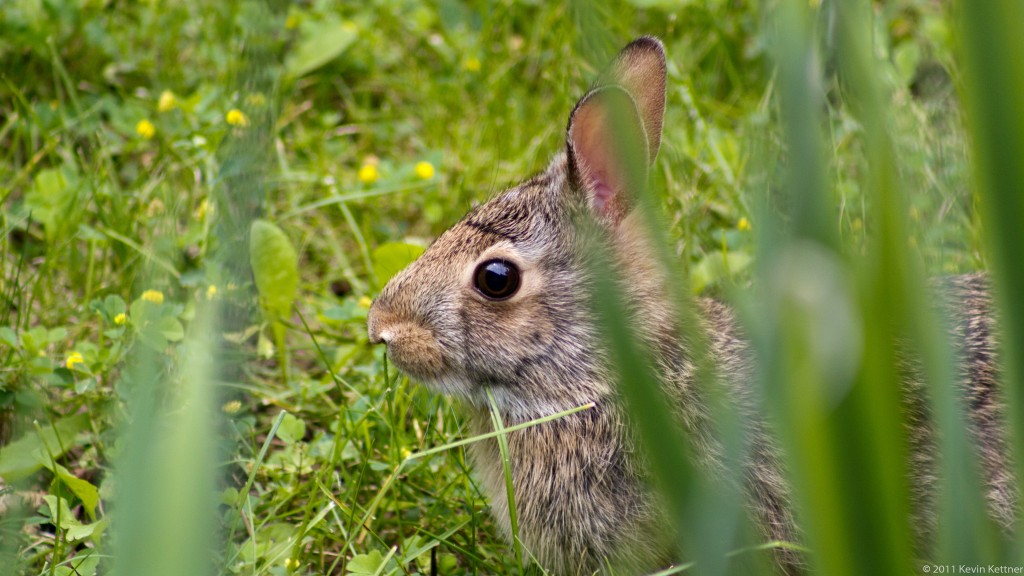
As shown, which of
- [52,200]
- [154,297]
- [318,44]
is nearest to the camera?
[154,297]

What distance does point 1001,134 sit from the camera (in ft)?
4.28

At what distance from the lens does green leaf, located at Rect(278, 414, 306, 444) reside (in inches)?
121

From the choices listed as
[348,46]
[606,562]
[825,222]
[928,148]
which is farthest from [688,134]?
[825,222]

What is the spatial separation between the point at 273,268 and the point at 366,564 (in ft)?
4.50

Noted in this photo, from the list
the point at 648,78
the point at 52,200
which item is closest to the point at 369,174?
the point at 52,200

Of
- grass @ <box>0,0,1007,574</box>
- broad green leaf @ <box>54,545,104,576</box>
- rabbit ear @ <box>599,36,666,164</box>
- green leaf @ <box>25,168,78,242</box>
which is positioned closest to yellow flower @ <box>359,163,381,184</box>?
grass @ <box>0,0,1007,574</box>

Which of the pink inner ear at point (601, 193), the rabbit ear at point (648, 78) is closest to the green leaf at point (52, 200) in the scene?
the pink inner ear at point (601, 193)

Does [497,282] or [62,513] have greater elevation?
[497,282]

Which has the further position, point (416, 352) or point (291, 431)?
point (291, 431)

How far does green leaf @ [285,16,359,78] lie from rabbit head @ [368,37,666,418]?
7.76 ft

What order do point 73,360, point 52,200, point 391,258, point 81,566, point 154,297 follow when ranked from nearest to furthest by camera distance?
point 81,566, point 73,360, point 154,297, point 391,258, point 52,200

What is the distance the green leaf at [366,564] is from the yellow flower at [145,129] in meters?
2.30

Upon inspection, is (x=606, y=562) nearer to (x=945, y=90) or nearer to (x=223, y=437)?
(x=223, y=437)

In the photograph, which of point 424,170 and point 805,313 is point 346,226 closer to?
point 424,170
